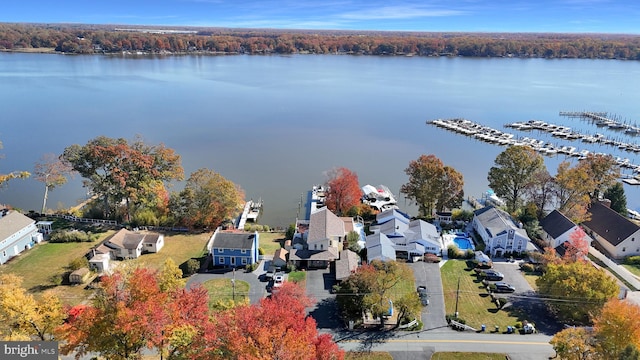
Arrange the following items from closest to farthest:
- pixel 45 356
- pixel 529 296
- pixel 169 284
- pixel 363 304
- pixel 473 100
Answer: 1. pixel 45 356
2. pixel 169 284
3. pixel 363 304
4. pixel 529 296
5. pixel 473 100

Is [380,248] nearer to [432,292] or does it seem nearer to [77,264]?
[432,292]

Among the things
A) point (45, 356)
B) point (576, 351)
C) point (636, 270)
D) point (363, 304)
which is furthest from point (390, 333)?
point (636, 270)

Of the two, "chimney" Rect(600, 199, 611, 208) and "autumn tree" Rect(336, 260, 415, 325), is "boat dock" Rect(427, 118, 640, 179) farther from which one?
"autumn tree" Rect(336, 260, 415, 325)

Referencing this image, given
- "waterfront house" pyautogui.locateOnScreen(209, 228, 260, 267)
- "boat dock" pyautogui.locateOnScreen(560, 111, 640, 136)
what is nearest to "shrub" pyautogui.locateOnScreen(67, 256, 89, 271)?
"waterfront house" pyautogui.locateOnScreen(209, 228, 260, 267)

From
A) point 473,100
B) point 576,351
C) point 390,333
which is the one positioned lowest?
point 390,333

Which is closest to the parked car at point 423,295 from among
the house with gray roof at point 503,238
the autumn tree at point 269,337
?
the house with gray roof at point 503,238

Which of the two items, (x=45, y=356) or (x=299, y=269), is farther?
(x=299, y=269)

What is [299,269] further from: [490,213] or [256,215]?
[490,213]
